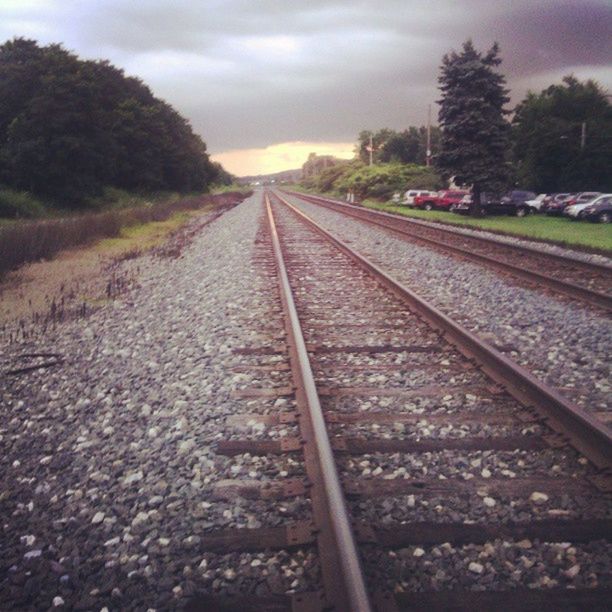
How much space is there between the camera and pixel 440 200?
41.7 metres

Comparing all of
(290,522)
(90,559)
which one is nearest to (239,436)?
(290,522)

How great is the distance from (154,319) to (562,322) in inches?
224

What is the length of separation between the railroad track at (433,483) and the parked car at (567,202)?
3135 cm

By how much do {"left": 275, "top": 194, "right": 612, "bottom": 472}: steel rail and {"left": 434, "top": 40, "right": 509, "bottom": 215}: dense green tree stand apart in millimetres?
28485

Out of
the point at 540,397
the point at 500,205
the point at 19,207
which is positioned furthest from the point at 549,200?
the point at 540,397

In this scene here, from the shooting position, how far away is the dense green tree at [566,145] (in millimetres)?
48662

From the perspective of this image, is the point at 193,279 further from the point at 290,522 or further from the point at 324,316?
the point at 290,522

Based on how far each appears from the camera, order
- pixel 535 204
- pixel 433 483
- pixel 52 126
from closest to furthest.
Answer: pixel 433 483
pixel 535 204
pixel 52 126

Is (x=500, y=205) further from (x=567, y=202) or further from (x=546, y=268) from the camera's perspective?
(x=546, y=268)

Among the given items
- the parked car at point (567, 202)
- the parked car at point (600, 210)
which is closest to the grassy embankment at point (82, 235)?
the parked car at point (600, 210)

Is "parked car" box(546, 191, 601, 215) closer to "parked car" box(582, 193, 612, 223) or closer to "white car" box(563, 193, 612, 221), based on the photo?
"white car" box(563, 193, 612, 221)

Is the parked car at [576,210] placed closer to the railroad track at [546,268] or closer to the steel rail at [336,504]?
the railroad track at [546,268]

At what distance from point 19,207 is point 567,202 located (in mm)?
31521

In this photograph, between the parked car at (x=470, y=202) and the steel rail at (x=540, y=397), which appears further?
the parked car at (x=470, y=202)
